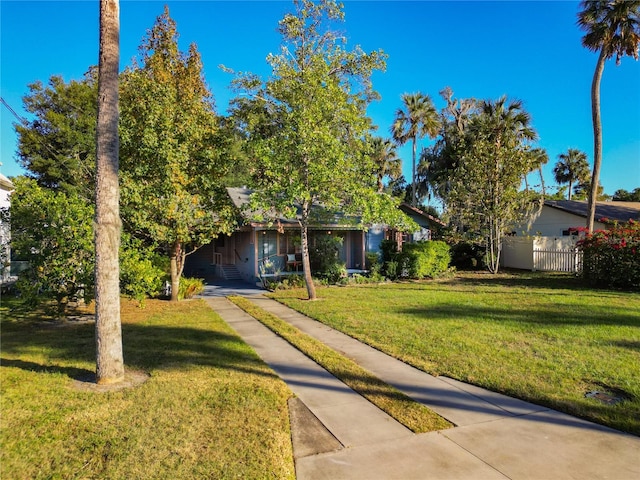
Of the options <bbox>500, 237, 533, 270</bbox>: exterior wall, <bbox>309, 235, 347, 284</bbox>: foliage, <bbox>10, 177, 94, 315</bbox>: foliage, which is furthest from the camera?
<bbox>500, 237, 533, 270</bbox>: exterior wall

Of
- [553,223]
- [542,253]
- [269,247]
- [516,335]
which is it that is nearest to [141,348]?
[516,335]

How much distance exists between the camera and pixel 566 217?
23.6m

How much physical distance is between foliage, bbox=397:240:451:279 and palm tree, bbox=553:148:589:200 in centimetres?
3539

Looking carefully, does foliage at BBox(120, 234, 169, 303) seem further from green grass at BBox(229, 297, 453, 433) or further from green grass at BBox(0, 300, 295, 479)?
green grass at BBox(229, 297, 453, 433)

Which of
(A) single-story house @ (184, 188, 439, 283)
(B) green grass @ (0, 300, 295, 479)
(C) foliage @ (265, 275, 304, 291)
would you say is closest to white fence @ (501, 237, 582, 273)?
(A) single-story house @ (184, 188, 439, 283)

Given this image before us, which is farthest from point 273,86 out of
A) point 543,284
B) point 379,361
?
point 543,284

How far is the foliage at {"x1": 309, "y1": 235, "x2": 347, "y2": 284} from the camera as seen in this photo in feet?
55.4

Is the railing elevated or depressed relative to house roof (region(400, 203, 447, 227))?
depressed

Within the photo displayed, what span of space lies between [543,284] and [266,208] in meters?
11.1

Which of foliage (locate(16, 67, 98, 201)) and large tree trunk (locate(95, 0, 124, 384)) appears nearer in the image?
large tree trunk (locate(95, 0, 124, 384))

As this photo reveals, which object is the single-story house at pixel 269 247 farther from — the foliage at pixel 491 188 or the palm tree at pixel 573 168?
the palm tree at pixel 573 168

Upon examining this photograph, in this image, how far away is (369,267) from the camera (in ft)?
63.7

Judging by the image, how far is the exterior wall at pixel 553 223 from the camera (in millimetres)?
22922

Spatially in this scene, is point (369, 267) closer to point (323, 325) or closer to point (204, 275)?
point (204, 275)
